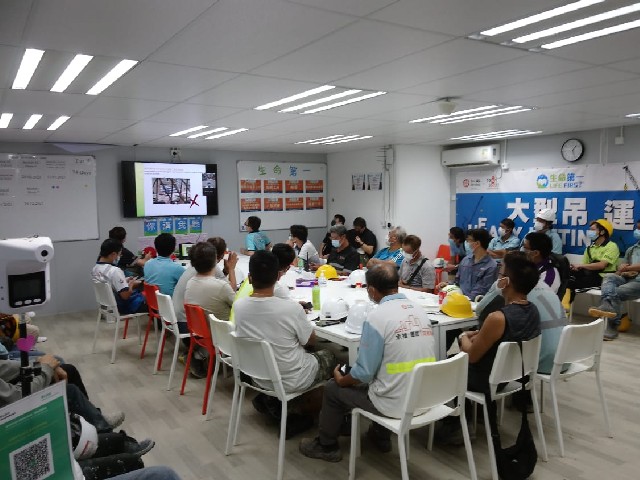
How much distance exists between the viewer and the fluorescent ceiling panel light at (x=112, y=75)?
3.04 m

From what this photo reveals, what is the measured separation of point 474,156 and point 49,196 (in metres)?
6.61

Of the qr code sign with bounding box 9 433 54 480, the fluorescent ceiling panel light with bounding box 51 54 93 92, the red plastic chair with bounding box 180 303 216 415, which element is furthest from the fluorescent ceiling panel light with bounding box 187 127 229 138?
the qr code sign with bounding box 9 433 54 480

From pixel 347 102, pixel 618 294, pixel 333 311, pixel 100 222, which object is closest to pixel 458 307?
pixel 333 311

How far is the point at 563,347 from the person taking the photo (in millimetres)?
2951

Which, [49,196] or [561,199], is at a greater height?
[49,196]

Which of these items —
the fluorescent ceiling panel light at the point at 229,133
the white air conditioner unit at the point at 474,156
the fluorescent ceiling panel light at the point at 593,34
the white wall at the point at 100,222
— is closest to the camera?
the fluorescent ceiling panel light at the point at 593,34

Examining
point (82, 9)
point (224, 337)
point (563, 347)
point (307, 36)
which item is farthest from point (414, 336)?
point (82, 9)

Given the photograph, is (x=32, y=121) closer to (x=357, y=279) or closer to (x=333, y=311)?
(x=357, y=279)

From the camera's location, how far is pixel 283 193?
920cm

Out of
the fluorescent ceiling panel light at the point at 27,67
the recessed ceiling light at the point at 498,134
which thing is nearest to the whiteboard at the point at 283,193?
the recessed ceiling light at the point at 498,134

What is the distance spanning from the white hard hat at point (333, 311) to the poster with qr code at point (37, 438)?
201cm

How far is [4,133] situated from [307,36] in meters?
5.08

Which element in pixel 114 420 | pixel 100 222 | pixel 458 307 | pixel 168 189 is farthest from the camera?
pixel 168 189

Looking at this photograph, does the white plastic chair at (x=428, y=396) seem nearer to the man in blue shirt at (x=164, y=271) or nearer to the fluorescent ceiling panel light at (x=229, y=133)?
the man in blue shirt at (x=164, y=271)
